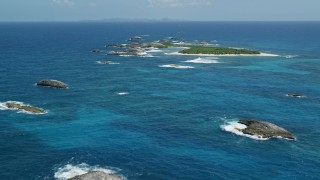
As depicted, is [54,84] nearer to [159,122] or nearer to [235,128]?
[159,122]

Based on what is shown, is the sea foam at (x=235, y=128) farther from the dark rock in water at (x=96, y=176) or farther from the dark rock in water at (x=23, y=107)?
the dark rock in water at (x=23, y=107)

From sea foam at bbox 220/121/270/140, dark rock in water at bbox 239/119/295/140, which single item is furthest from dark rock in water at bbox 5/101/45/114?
dark rock in water at bbox 239/119/295/140

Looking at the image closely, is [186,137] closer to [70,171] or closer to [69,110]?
[70,171]

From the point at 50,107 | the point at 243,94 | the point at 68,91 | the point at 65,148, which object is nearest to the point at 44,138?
the point at 65,148

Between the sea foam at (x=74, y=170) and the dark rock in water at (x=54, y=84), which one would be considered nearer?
the sea foam at (x=74, y=170)

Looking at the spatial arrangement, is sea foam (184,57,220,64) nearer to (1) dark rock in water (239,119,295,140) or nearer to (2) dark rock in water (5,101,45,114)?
(2) dark rock in water (5,101,45,114)

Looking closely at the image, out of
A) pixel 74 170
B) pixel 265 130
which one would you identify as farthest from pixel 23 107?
pixel 265 130

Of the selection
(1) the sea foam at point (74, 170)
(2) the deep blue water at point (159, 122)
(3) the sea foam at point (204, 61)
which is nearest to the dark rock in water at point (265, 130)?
(2) the deep blue water at point (159, 122)
